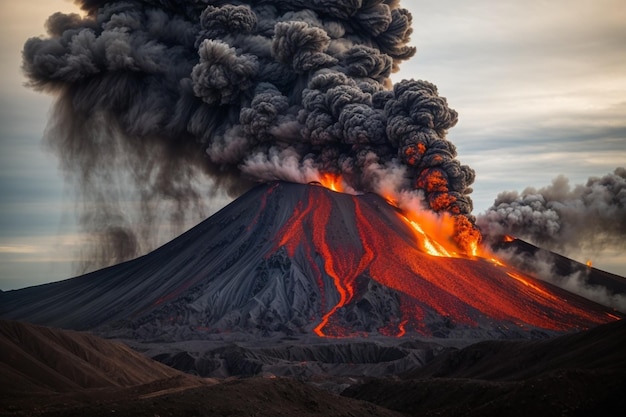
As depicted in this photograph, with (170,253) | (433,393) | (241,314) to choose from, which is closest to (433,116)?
(241,314)

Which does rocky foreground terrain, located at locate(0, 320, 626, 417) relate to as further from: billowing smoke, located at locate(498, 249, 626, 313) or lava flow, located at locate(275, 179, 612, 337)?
billowing smoke, located at locate(498, 249, 626, 313)

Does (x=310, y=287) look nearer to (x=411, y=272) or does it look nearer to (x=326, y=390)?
(x=411, y=272)

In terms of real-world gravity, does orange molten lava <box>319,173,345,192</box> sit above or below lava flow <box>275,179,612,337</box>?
above

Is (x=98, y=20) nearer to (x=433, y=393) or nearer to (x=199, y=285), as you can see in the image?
(x=199, y=285)

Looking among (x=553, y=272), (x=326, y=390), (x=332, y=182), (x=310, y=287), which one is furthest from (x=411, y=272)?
(x=326, y=390)

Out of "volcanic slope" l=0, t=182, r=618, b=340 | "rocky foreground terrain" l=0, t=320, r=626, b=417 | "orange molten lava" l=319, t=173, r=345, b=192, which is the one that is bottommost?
"rocky foreground terrain" l=0, t=320, r=626, b=417

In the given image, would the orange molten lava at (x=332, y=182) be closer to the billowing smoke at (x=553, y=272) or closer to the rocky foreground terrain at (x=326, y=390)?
the billowing smoke at (x=553, y=272)

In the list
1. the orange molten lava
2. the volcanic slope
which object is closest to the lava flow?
the volcanic slope
